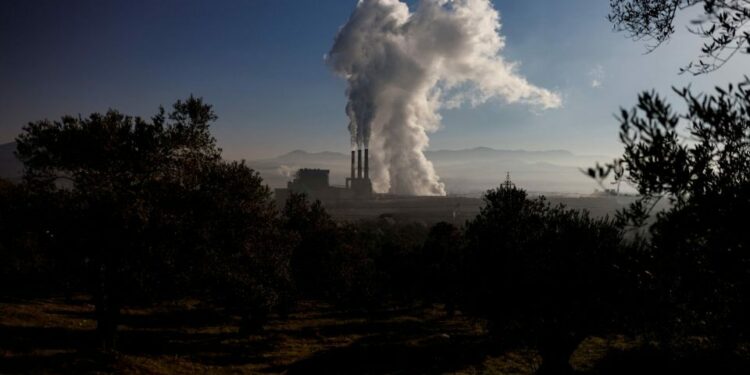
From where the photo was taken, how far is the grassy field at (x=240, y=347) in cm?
2327

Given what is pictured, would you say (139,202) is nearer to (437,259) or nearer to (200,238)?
Result: (200,238)

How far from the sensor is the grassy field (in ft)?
76.3

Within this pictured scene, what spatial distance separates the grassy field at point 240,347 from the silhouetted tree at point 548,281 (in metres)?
4.33

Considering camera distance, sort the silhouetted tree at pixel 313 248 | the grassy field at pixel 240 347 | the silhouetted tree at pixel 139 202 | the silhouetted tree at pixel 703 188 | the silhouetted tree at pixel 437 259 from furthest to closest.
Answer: the silhouetted tree at pixel 437 259 < the silhouetted tree at pixel 313 248 < the grassy field at pixel 240 347 < the silhouetted tree at pixel 139 202 < the silhouetted tree at pixel 703 188

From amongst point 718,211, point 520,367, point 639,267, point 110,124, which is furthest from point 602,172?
point 520,367

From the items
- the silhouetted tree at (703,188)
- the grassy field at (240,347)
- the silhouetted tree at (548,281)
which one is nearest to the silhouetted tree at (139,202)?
the grassy field at (240,347)

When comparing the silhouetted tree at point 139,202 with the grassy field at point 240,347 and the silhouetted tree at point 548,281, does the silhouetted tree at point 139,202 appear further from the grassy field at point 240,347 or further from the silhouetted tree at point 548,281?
the silhouetted tree at point 548,281

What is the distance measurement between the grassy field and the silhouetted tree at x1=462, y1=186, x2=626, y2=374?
433cm

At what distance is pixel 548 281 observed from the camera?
69.9ft

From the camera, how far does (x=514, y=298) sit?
22.2 metres

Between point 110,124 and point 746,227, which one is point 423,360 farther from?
point 746,227

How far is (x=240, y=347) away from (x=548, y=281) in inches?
944

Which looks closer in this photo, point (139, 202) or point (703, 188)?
point (703, 188)

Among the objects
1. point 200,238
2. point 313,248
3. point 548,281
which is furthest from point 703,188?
point 313,248
